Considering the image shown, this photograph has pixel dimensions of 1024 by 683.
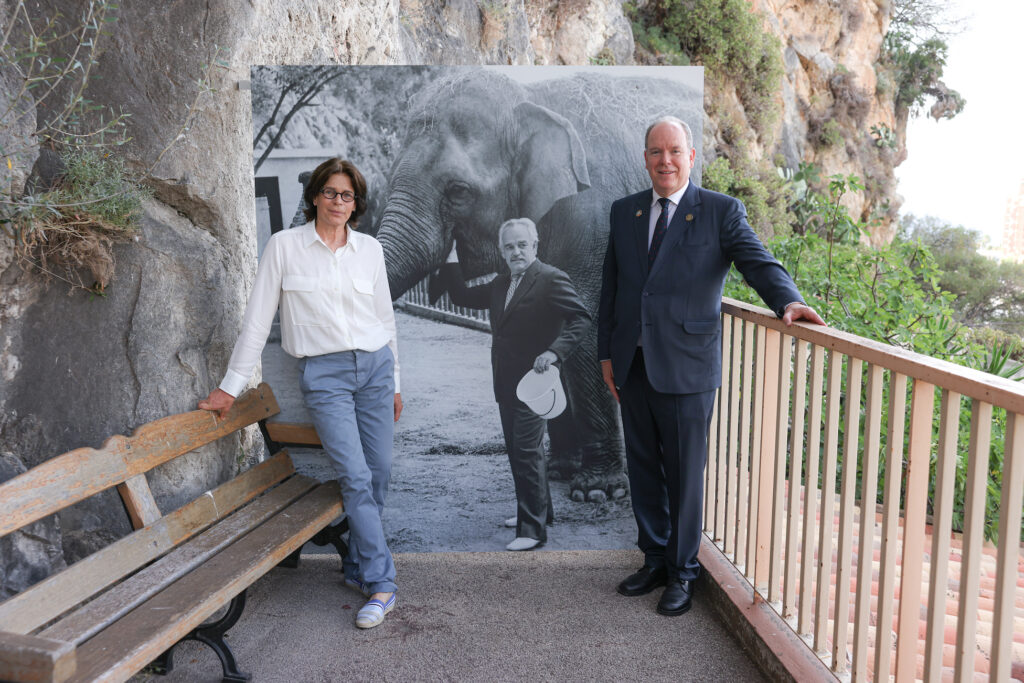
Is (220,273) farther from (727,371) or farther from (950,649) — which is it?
(950,649)

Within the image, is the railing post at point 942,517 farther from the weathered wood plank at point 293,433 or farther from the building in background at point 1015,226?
the building in background at point 1015,226

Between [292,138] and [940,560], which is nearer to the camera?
[940,560]

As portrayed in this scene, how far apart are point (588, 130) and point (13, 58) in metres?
2.19

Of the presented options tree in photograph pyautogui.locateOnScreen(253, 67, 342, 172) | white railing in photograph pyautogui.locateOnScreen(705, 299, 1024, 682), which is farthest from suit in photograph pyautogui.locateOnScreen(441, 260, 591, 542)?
tree in photograph pyautogui.locateOnScreen(253, 67, 342, 172)

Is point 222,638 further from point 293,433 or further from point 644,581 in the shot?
point 644,581

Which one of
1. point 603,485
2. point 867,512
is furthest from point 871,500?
point 603,485

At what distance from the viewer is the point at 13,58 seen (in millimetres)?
2775

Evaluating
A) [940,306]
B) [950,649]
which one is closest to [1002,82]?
[940,306]

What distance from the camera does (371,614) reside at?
3207 millimetres

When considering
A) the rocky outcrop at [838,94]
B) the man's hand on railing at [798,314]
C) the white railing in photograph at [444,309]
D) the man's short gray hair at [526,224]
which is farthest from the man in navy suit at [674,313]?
the rocky outcrop at [838,94]

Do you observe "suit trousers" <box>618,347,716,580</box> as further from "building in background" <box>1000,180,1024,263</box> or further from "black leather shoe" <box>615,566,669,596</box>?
"building in background" <box>1000,180,1024,263</box>

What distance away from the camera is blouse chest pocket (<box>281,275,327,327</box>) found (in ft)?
10.5

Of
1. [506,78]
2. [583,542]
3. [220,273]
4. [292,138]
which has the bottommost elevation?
[583,542]

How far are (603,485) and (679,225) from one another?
53.6 inches
